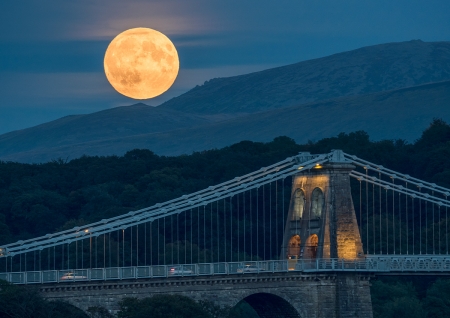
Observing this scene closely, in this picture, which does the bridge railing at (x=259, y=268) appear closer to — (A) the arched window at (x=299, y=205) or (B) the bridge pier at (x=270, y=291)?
(B) the bridge pier at (x=270, y=291)

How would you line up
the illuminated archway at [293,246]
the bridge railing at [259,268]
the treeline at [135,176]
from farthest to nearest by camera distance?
the treeline at [135,176] → the illuminated archway at [293,246] → the bridge railing at [259,268]

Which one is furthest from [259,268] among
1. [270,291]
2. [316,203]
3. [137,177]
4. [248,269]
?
[137,177]

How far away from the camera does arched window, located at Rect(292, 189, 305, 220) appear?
4090 inches

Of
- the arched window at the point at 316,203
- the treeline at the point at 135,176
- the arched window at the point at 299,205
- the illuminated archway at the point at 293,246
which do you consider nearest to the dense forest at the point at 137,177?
the treeline at the point at 135,176

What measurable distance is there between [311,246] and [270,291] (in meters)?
7.38

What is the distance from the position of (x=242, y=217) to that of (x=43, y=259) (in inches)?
851

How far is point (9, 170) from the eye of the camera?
17300cm

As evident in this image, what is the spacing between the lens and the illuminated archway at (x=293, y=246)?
340 feet

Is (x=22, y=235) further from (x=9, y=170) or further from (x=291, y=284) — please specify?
(x=291, y=284)

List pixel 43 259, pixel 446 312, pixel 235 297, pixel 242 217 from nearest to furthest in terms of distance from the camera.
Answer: pixel 235 297 < pixel 446 312 < pixel 43 259 < pixel 242 217

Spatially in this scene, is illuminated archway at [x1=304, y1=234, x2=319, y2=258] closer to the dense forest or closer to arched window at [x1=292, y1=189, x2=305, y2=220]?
arched window at [x1=292, y1=189, x2=305, y2=220]

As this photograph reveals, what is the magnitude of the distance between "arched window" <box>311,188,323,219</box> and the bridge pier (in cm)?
574

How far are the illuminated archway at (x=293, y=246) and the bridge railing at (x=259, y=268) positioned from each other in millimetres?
3080

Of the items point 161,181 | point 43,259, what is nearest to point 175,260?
point 43,259
